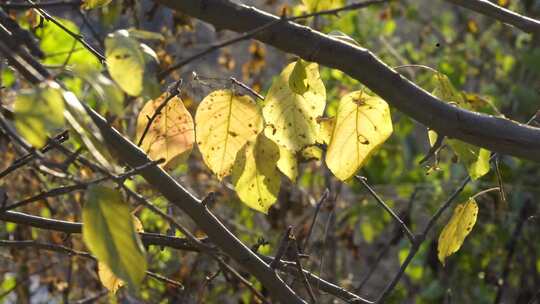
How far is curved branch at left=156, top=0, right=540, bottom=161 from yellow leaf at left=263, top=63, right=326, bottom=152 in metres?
0.09

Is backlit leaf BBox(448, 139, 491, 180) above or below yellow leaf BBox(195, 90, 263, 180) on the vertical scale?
below

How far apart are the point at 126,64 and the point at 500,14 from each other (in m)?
0.57

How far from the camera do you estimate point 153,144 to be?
4.70 ft

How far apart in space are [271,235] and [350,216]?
0.46 meters

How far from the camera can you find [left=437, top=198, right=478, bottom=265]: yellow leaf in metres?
1.46

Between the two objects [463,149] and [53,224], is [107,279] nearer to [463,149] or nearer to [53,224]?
[53,224]

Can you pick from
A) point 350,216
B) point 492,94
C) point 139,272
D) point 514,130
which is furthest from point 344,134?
point 492,94

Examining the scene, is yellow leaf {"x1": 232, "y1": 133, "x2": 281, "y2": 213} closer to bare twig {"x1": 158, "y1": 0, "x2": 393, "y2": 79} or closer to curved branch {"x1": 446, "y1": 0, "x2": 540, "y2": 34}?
bare twig {"x1": 158, "y1": 0, "x2": 393, "y2": 79}

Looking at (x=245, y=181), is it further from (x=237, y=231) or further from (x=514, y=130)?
(x=237, y=231)

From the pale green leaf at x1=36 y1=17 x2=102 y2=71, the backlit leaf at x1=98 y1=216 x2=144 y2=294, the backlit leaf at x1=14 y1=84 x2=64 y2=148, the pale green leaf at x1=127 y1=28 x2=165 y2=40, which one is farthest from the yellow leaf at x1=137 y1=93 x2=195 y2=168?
the pale green leaf at x1=36 y1=17 x2=102 y2=71

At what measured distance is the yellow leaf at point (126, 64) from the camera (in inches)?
37.9

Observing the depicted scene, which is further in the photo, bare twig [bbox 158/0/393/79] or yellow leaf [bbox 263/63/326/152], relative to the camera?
yellow leaf [bbox 263/63/326/152]

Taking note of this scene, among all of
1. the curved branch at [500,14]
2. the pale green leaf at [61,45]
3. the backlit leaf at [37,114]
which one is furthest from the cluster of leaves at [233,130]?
the pale green leaf at [61,45]

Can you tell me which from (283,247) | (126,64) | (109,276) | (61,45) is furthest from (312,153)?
(61,45)
